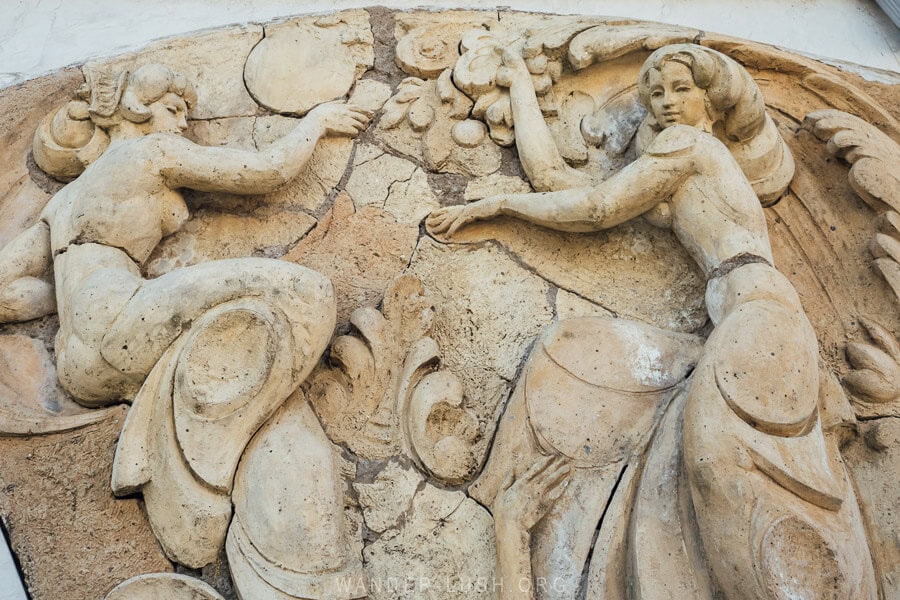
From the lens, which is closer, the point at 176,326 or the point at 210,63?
the point at 176,326

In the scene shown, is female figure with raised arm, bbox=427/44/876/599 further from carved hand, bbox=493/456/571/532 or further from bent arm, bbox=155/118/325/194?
bent arm, bbox=155/118/325/194

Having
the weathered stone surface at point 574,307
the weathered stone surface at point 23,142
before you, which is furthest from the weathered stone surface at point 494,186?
the weathered stone surface at point 23,142

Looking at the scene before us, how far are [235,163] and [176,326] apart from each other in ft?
1.97

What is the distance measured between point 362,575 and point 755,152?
5.47 feet

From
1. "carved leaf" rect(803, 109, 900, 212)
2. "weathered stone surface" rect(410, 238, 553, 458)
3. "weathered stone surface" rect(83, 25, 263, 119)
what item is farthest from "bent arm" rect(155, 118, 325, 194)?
"carved leaf" rect(803, 109, 900, 212)

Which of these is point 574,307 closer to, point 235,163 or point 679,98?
point 679,98

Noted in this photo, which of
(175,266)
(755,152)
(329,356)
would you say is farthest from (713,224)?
(175,266)

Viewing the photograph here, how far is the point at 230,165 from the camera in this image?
2.62 metres

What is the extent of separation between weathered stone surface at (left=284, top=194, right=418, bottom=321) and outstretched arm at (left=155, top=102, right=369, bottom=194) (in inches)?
7.5

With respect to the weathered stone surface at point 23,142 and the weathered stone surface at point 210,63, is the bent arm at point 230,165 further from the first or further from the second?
the weathered stone surface at point 23,142

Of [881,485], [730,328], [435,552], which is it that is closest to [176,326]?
[435,552]

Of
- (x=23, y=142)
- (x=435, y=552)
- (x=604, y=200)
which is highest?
(x=604, y=200)

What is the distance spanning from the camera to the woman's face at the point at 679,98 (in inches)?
103

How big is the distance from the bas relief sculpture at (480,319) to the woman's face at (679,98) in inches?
0.4
